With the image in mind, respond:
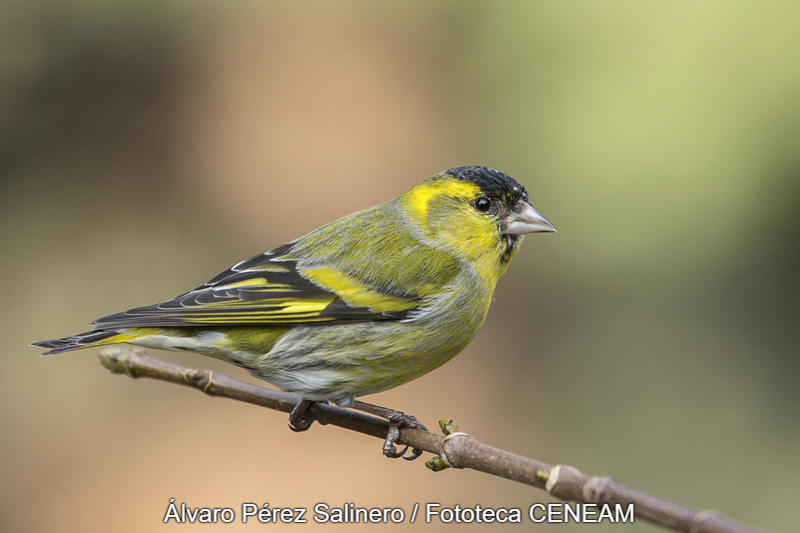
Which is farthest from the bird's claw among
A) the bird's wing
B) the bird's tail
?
the bird's tail

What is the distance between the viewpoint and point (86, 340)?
3.11 metres

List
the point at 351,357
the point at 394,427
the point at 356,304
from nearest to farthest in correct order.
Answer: the point at 394,427
the point at 351,357
the point at 356,304

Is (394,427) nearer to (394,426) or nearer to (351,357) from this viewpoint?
(394,426)

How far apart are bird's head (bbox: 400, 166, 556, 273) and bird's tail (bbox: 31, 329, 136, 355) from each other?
1.53 m

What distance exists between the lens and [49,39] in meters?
6.93

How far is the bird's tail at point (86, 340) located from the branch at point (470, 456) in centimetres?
9

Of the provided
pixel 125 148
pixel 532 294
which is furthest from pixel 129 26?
pixel 532 294

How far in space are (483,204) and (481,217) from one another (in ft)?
0.22

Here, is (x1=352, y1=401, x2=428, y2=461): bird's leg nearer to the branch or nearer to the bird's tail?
the branch

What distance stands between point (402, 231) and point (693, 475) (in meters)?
3.41

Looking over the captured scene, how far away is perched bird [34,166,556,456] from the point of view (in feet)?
10.7

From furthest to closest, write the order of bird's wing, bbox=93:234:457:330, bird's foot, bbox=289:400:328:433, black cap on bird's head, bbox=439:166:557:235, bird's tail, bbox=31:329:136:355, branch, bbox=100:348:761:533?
black cap on bird's head, bbox=439:166:557:235
bird's foot, bbox=289:400:328:433
bird's wing, bbox=93:234:457:330
bird's tail, bbox=31:329:136:355
branch, bbox=100:348:761:533

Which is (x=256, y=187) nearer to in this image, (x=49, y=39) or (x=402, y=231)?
(x=49, y=39)

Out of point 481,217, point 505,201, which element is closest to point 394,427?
point 481,217
